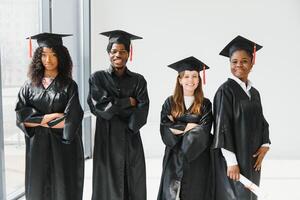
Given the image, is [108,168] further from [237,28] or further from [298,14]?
[298,14]

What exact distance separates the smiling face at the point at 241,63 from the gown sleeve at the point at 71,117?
123 cm

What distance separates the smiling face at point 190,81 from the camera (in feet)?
9.65

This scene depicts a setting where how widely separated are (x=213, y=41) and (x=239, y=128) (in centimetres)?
361

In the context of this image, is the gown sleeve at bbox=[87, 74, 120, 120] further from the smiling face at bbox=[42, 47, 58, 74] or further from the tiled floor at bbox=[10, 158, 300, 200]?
the tiled floor at bbox=[10, 158, 300, 200]

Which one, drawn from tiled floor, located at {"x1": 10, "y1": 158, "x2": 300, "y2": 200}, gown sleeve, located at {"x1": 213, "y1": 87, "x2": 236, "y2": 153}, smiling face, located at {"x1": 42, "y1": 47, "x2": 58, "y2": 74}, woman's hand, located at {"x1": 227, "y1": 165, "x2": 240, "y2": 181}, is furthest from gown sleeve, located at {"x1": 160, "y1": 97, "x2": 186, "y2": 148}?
tiled floor, located at {"x1": 10, "y1": 158, "x2": 300, "y2": 200}

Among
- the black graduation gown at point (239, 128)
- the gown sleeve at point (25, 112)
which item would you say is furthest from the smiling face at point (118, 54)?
the black graduation gown at point (239, 128)

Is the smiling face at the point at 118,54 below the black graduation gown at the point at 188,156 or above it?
above

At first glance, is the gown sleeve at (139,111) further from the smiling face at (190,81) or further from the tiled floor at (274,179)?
the tiled floor at (274,179)

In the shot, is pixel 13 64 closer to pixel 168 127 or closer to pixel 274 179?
pixel 168 127

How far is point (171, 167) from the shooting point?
305cm

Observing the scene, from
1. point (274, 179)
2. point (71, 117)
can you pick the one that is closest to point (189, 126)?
point (71, 117)

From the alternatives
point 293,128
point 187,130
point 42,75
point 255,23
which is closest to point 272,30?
point 255,23

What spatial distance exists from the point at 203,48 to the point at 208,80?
0.54m

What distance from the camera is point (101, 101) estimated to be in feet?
9.80
